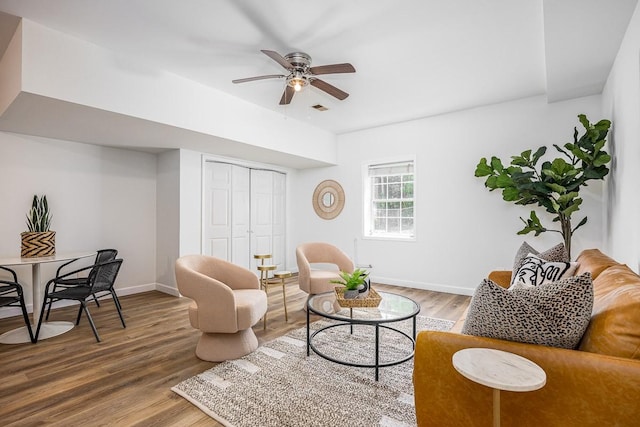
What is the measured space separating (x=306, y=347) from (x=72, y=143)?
4053 millimetres

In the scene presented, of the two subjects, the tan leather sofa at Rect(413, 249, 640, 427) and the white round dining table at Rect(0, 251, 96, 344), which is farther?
the white round dining table at Rect(0, 251, 96, 344)

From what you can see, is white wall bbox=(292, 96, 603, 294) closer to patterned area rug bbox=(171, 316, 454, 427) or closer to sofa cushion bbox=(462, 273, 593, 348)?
patterned area rug bbox=(171, 316, 454, 427)

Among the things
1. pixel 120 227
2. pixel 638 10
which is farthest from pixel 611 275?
pixel 120 227

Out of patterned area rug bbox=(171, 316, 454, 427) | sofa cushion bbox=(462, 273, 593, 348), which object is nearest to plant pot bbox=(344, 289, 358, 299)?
patterned area rug bbox=(171, 316, 454, 427)

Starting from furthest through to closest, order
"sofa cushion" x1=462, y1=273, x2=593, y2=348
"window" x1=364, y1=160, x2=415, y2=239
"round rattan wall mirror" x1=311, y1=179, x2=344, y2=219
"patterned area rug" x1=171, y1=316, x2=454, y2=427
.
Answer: "round rattan wall mirror" x1=311, y1=179, x2=344, y2=219 < "window" x1=364, y1=160, x2=415, y2=239 < "patterned area rug" x1=171, y1=316, x2=454, y2=427 < "sofa cushion" x1=462, y1=273, x2=593, y2=348

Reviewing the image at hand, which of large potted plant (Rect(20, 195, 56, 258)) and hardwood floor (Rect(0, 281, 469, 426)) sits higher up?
large potted plant (Rect(20, 195, 56, 258))

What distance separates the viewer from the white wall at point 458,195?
3896 millimetres

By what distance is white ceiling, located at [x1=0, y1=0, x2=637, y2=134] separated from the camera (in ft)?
7.36

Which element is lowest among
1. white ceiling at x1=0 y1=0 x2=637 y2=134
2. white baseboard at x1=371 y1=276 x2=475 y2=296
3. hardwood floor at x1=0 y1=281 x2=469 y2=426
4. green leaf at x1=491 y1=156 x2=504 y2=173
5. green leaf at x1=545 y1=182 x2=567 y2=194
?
hardwood floor at x1=0 y1=281 x2=469 y2=426

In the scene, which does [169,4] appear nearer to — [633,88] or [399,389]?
[399,389]

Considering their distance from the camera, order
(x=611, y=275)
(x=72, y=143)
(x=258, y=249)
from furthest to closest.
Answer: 1. (x=258, y=249)
2. (x=72, y=143)
3. (x=611, y=275)

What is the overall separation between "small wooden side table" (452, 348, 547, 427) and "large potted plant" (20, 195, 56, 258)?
4.04m

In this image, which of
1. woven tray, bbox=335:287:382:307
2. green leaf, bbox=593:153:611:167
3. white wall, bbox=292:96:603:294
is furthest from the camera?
white wall, bbox=292:96:603:294

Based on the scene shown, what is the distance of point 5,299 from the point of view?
2760mm
